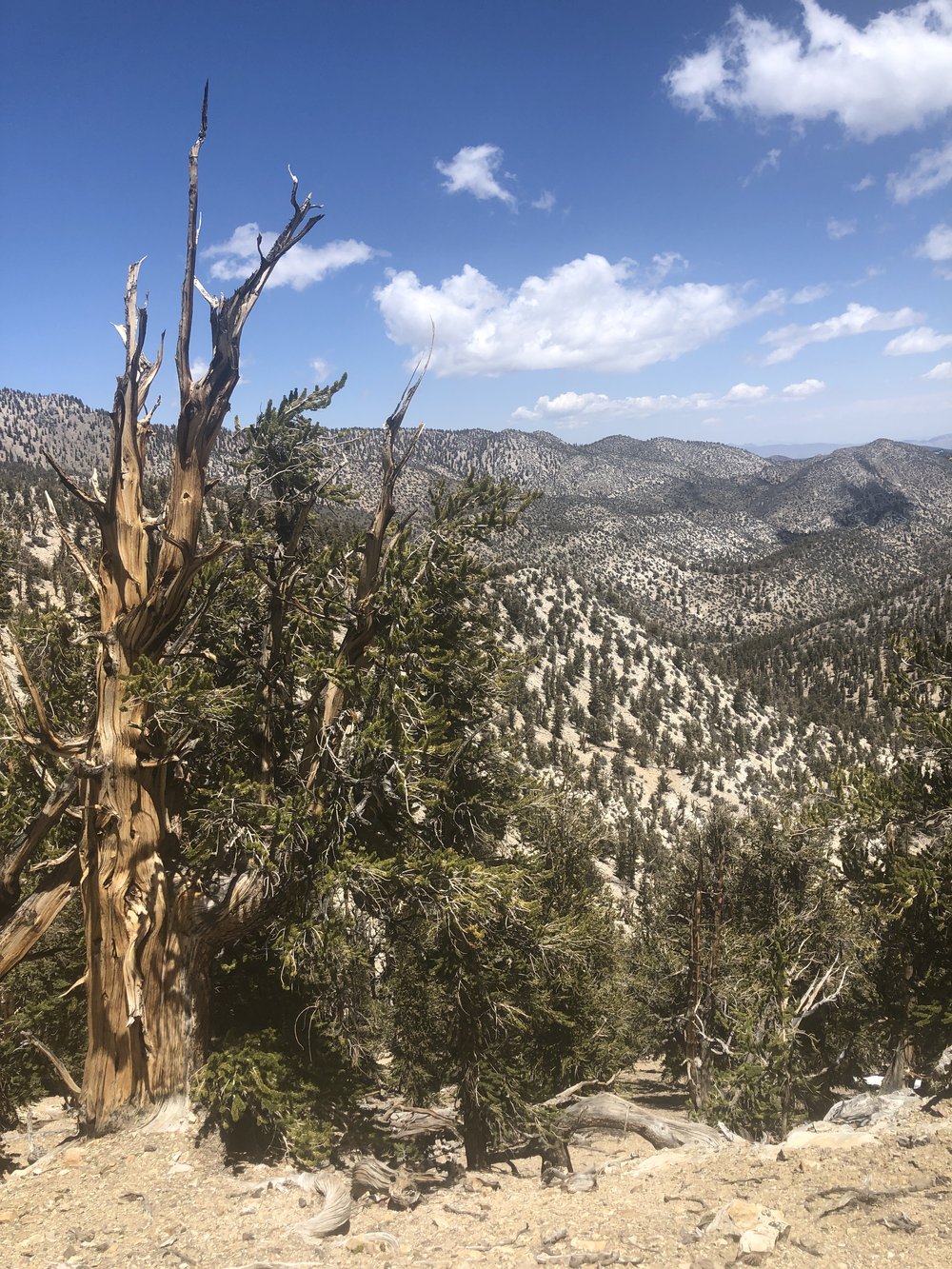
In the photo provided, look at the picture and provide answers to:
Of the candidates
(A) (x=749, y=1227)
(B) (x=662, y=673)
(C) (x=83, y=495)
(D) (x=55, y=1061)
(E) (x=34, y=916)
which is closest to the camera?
(A) (x=749, y=1227)

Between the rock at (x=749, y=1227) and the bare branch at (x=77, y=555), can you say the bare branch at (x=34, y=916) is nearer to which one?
the bare branch at (x=77, y=555)

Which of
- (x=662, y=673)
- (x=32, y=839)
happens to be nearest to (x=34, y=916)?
(x=32, y=839)

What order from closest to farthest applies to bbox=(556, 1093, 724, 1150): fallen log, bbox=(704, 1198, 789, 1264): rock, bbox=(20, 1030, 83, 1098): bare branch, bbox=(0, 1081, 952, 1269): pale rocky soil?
bbox=(704, 1198, 789, 1264): rock < bbox=(0, 1081, 952, 1269): pale rocky soil < bbox=(20, 1030, 83, 1098): bare branch < bbox=(556, 1093, 724, 1150): fallen log

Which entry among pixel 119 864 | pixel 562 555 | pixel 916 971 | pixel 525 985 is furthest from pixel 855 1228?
pixel 562 555

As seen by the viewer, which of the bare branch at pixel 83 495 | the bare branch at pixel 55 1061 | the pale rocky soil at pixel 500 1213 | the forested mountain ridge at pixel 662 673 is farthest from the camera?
the forested mountain ridge at pixel 662 673

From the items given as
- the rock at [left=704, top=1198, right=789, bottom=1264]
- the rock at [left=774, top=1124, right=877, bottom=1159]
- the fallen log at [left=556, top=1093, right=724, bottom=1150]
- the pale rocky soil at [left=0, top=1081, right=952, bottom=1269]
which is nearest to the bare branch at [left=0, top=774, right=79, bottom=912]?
the pale rocky soil at [left=0, top=1081, right=952, bottom=1269]

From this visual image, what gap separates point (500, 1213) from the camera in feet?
23.3

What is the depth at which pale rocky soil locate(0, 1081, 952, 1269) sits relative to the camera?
513cm

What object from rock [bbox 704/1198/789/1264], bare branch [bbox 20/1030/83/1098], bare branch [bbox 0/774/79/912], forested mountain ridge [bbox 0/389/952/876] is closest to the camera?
rock [bbox 704/1198/789/1264]

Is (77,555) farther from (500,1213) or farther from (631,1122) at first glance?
(631,1122)

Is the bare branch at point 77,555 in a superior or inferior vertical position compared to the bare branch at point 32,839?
superior

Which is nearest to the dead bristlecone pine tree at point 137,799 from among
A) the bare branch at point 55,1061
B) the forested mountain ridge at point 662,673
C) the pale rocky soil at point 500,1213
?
the bare branch at point 55,1061

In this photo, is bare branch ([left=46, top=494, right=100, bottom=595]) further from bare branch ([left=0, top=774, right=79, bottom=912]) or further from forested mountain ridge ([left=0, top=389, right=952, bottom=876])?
forested mountain ridge ([left=0, top=389, right=952, bottom=876])

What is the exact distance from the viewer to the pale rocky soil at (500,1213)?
5.13 metres
